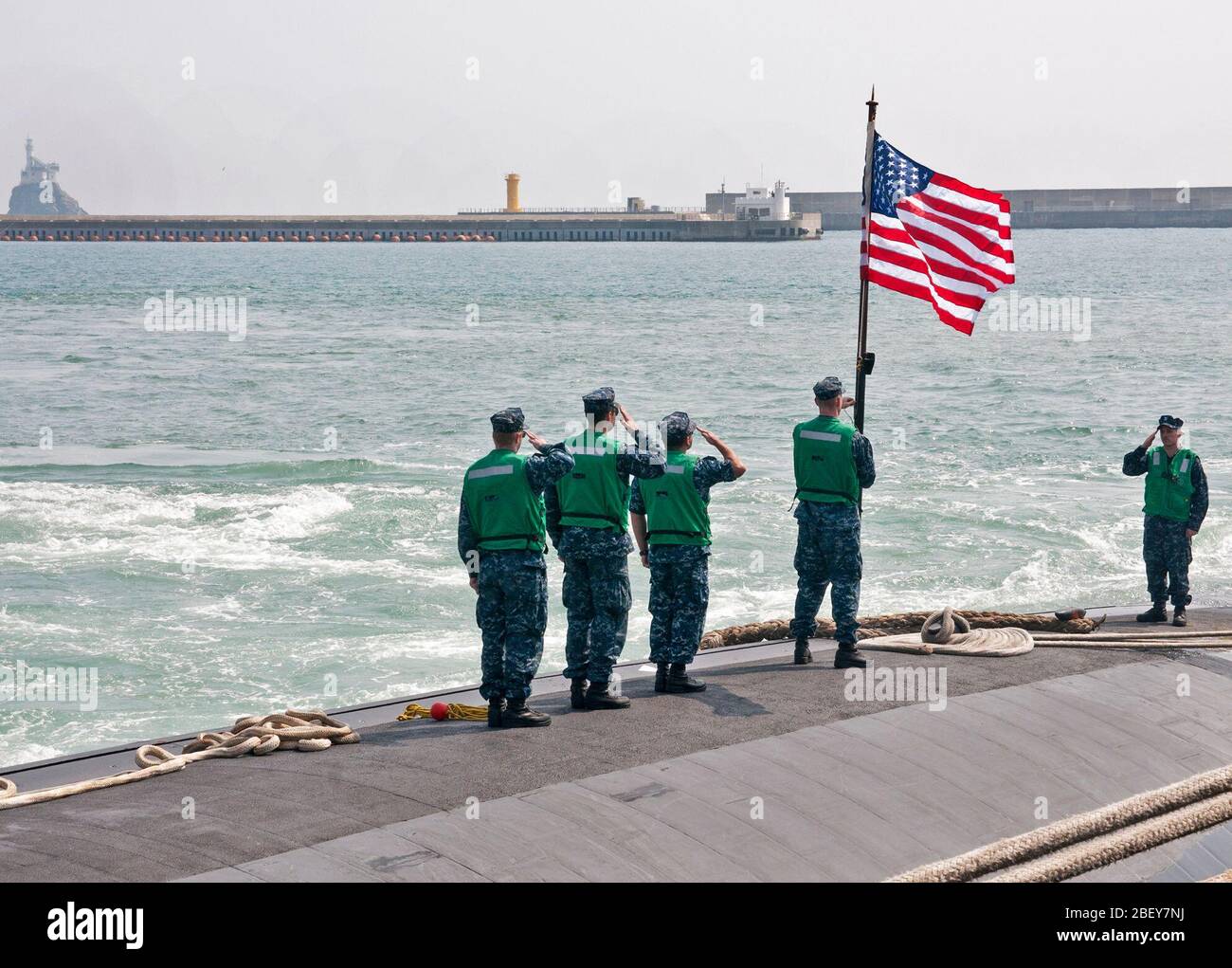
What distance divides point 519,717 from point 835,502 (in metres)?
3.00

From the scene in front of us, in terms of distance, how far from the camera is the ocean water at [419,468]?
64.6 ft

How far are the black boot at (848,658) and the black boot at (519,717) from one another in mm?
2635

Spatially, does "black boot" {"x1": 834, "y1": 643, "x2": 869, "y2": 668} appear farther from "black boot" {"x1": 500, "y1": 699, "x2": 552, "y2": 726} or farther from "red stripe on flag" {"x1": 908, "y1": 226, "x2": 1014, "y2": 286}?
"red stripe on flag" {"x1": 908, "y1": 226, "x2": 1014, "y2": 286}

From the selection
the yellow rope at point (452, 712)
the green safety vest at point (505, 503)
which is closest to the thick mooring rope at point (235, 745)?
the yellow rope at point (452, 712)

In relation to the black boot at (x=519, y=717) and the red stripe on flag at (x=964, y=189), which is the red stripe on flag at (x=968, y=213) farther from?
the black boot at (x=519, y=717)

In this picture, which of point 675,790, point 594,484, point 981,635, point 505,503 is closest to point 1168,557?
point 981,635

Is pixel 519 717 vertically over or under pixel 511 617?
under

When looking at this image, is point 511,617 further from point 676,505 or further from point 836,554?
point 836,554

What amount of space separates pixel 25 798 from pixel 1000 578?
718 inches

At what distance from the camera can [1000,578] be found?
23.7 metres

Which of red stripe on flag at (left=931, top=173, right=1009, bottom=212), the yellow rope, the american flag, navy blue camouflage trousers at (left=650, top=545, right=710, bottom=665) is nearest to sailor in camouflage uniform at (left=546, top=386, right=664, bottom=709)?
navy blue camouflage trousers at (left=650, top=545, right=710, bottom=665)

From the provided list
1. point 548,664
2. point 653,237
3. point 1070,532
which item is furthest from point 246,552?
point 653,237

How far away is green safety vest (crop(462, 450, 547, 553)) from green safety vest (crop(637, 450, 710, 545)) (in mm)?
1227

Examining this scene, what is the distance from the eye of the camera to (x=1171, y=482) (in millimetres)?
13156
